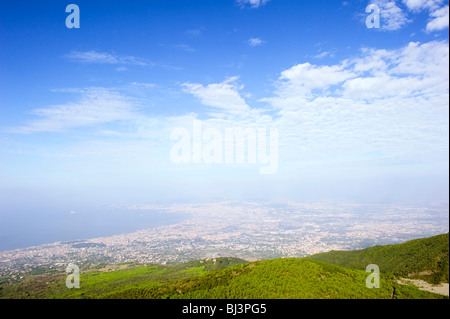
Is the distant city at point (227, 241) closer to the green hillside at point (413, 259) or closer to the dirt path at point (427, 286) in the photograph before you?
the green hillside at point (413, 259)

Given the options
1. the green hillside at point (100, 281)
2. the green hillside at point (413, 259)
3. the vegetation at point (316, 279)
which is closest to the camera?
the vegetation at point (316, 279)

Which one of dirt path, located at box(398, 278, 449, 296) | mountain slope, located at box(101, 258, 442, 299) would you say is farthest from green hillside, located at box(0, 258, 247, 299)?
dirt path, located at box(398, 278, 449, 296)

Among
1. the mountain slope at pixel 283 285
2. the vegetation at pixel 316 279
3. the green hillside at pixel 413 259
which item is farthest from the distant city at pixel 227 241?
the mountain slope at pixel 283 285

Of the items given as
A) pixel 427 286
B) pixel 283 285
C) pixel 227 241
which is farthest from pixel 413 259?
pixel 227 241

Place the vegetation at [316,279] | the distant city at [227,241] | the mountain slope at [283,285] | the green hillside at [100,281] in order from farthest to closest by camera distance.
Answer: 1. the distant city at [227,241]
2. the green hillside at [100,281]
3. the vegetation at [316,279]
4. the mountain slope at [283,285]

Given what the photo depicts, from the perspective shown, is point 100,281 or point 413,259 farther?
point 100,281

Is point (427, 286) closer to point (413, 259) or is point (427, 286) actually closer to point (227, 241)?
point (413, 259)
